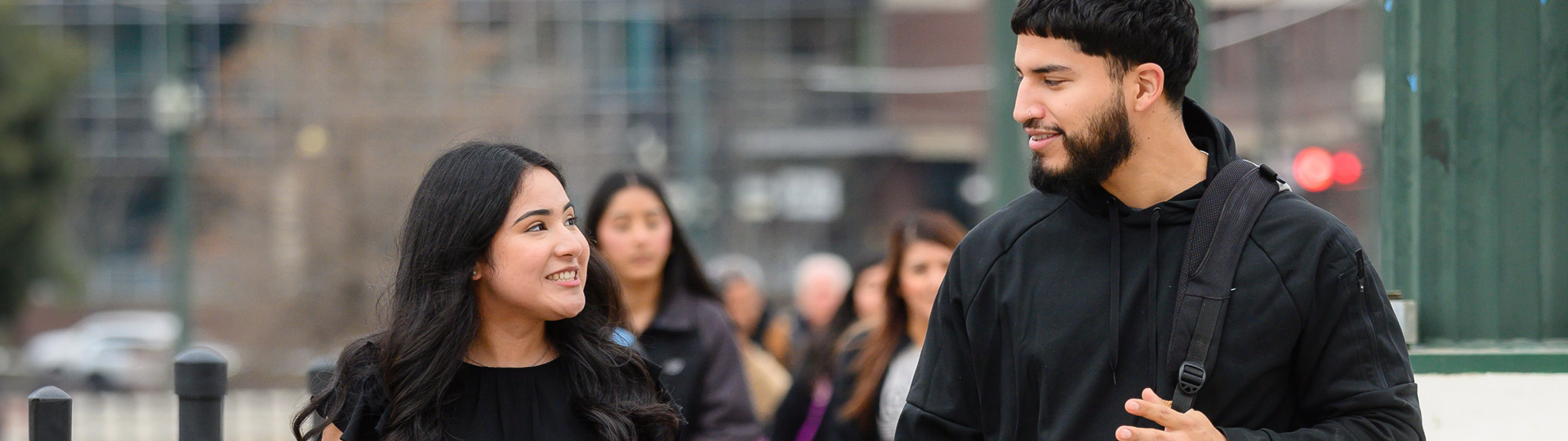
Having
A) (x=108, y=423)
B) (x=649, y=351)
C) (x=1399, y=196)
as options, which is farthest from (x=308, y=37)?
(x=1399, y=196)

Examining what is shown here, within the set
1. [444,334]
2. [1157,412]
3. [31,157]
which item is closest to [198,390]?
[444,334]

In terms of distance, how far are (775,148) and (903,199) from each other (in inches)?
186

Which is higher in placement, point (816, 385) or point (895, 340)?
point (895, 340)

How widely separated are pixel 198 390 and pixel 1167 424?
2.98 metres

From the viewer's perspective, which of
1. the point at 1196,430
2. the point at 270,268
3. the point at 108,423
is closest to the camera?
the point at 1196,430

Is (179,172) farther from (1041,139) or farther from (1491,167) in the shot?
(1041,139)

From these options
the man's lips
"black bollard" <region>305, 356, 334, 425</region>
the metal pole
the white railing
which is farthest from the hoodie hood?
the metal pole

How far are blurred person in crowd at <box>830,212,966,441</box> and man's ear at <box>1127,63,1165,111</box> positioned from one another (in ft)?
8.65

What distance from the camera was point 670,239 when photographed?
5.48m

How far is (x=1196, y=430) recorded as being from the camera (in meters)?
2.50

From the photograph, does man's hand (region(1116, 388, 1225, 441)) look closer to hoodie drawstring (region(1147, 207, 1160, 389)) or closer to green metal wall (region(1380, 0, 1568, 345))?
hoodie drawstring (region(1147, 207, 1160, 389))

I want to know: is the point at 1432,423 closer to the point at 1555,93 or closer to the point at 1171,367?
the point at 1555,93

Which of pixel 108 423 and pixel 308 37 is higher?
pixel 308 37

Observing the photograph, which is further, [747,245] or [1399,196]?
[747,245]
